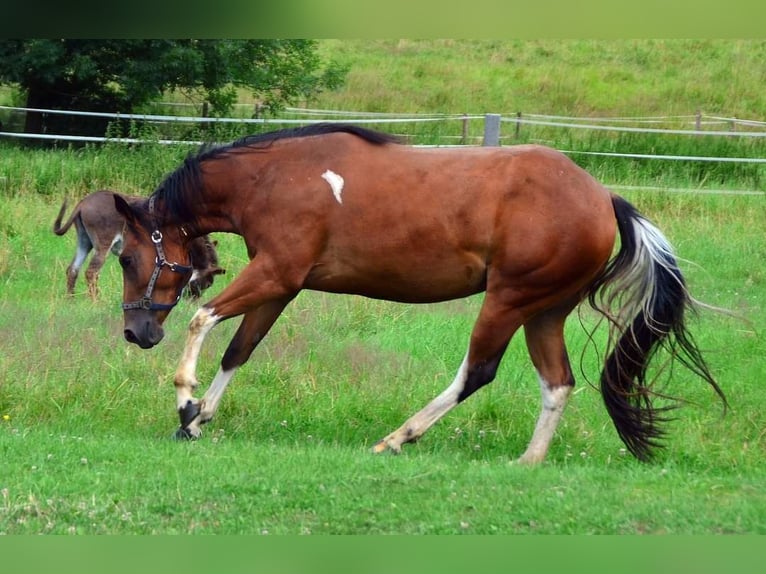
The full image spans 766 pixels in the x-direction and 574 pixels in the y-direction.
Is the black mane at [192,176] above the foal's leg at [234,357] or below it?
above

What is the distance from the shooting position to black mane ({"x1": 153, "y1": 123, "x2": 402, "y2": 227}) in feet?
24.8

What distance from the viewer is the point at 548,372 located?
733 centimetres

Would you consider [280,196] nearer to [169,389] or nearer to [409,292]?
[409,292]

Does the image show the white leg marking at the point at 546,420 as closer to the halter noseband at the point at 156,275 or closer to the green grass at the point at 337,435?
the green grass at the point at 337,435

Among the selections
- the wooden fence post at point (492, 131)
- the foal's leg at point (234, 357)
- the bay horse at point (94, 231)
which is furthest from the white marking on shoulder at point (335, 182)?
the wooden fence post at point (492, 131)

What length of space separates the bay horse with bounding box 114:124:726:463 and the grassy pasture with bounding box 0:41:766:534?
0.51 metres

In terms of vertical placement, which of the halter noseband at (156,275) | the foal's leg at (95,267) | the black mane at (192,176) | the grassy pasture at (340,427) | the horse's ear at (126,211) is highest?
the black mane at (192,176)

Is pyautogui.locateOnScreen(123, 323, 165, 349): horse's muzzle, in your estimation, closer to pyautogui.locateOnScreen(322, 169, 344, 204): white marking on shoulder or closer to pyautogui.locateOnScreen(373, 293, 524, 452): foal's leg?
pyautogui.locateOnScreen(322, 169, 344, 204): white marking on shoulder

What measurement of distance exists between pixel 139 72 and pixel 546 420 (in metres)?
15.7

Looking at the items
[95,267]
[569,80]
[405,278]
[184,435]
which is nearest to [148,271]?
[184,435]

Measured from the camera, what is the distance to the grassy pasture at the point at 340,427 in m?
5.42

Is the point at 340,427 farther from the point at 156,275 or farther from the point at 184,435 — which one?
the point at 156,275

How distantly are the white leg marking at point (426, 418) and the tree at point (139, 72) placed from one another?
1390 centimetres

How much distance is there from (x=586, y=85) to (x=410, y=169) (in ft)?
77.2
